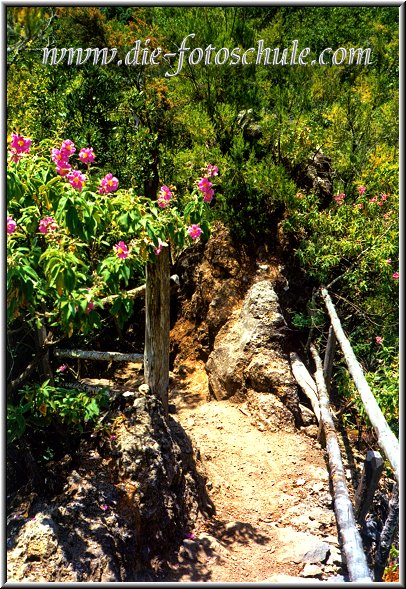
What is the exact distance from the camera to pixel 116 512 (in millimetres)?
3516

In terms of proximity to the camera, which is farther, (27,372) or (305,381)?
(305,381)

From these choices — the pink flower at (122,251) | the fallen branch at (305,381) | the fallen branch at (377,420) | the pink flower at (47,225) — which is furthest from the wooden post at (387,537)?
the fallen branch at (305,381)

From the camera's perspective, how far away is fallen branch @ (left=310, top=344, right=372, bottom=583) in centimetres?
268

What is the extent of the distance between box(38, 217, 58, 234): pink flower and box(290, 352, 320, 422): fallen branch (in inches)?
158

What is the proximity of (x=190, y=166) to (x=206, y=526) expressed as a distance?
4953 millimetres

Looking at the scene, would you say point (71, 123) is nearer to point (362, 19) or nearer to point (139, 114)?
point (139, 114)

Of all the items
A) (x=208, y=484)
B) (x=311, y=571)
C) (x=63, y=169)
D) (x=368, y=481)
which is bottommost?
(x=311, y=571)

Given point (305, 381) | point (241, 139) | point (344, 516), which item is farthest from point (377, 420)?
point (241, 139)

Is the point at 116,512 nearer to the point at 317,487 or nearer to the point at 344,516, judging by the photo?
the point at 344,516

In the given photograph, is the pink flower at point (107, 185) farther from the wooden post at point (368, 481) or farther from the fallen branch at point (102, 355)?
the wooden post at point (368, 481)

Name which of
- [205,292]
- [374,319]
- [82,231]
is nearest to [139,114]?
[205,292]

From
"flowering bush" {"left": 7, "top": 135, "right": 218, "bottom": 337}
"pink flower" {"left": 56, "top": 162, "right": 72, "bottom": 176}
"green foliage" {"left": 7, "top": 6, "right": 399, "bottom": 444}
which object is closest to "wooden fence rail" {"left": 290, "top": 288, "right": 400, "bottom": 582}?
"green foliage" {"left": 7, "top": 6, "right": 399, "bottom": 444}

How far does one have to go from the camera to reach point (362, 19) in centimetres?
1795

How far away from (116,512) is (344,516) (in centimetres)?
147
